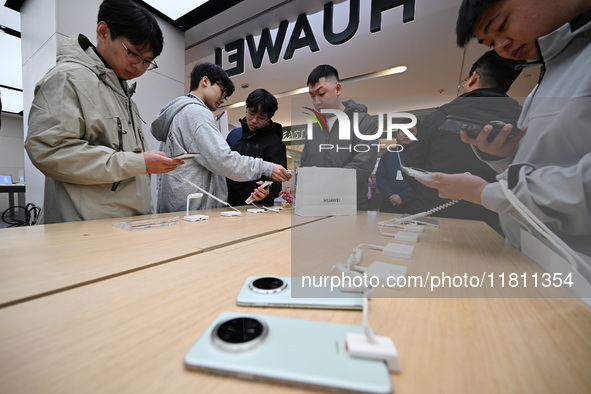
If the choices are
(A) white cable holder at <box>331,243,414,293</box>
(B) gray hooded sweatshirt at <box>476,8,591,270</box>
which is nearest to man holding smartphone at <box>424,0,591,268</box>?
(B) gray hooded sweatshirt at <box>476,8,591,270</box>

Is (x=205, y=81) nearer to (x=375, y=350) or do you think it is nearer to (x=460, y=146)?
(x=460, y=146)

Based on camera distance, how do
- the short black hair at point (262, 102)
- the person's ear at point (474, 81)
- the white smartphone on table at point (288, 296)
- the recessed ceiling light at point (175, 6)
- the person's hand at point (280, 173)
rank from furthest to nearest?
the recessed ceiling light at point (175, 6), the short black hair at point (262, 102), the person's hand at point (280, 173), the person's ear at point (474, 81), the white smartphone on table at point (288, 296)

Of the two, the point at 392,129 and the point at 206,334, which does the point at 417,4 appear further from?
the point at 206,334

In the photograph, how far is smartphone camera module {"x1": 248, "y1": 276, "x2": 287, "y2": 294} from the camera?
33 cm

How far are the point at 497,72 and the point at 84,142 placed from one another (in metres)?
1.76

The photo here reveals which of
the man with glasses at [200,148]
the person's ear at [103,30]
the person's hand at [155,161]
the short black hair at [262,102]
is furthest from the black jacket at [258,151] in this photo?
the person's ear at [103,30]

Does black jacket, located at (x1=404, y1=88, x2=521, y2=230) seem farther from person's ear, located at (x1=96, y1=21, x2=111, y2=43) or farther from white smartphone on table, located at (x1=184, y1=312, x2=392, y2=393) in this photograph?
person's ear, located at (x1=96, y1=21, x2=111, y2=43)

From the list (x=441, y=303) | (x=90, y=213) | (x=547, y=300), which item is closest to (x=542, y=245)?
(x=547, y=300)

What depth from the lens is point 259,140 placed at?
71.7 inches

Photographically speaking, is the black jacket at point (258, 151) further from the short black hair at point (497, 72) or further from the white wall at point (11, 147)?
the white wall at point (11, 147)

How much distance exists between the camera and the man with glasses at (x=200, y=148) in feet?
3.91

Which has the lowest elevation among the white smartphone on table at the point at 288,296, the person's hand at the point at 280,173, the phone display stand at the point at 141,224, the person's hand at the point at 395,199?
the white smartphone on table at the point at 288,296

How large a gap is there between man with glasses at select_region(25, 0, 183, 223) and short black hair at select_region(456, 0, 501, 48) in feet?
3.65

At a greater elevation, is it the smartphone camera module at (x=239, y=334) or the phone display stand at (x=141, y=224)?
the phone display stand at (x=141, y=224)
